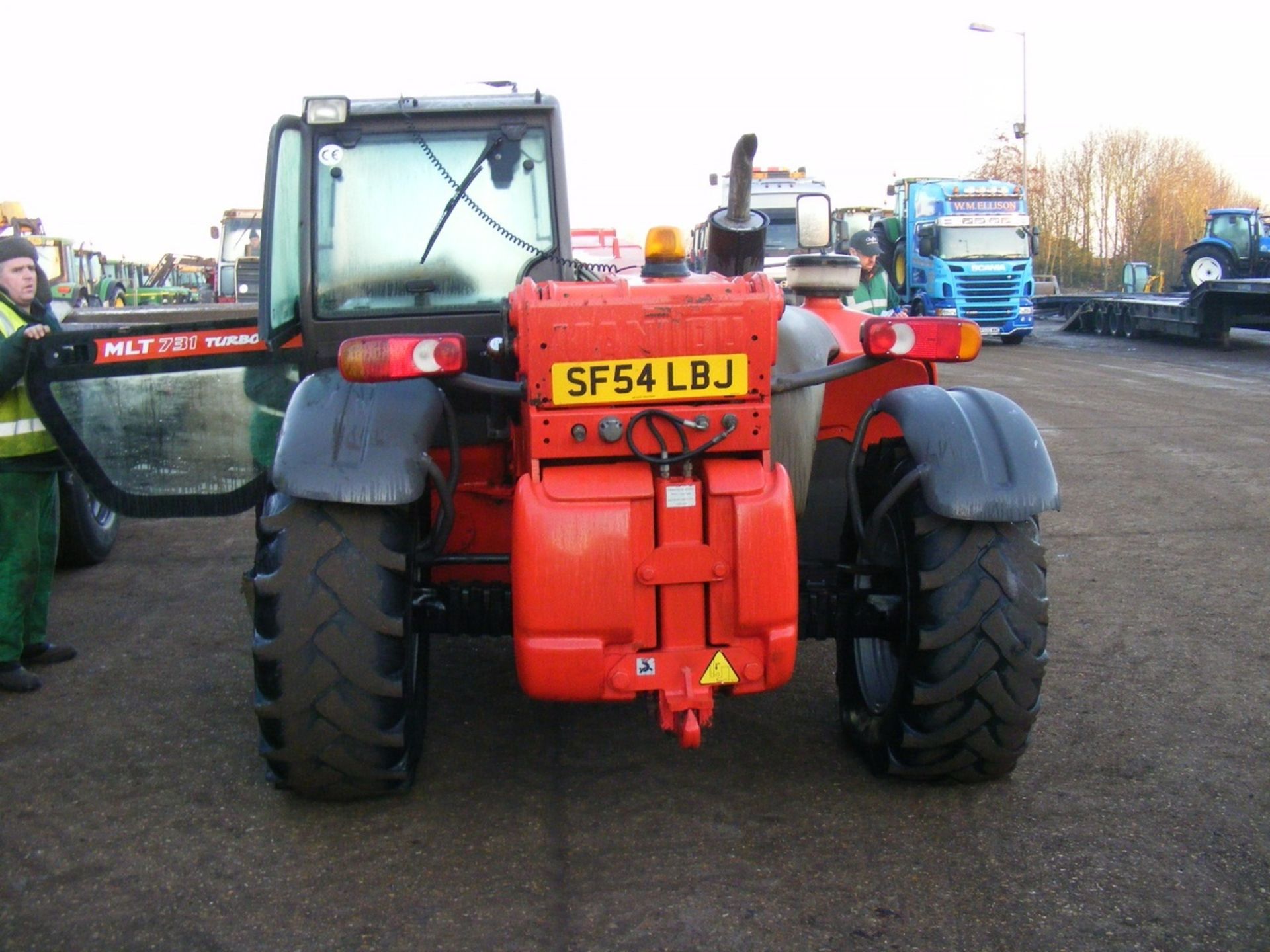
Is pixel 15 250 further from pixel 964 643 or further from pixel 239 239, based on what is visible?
pixel 239 239

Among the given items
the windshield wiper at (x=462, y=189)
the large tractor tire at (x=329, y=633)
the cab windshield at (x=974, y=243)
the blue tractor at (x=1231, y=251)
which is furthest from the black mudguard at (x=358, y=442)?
the blue tractor at (x=1231, y=251)

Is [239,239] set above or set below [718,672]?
above

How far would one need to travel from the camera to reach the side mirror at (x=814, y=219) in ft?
20.1

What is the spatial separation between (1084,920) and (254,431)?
382 centimetres

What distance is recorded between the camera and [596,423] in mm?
3541

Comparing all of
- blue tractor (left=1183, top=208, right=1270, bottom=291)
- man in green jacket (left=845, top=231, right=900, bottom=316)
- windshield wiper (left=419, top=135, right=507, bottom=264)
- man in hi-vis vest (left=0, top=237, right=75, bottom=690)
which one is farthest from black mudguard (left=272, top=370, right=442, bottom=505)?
blue tractor (left=1183, top=208, right=1270, bottom=291)

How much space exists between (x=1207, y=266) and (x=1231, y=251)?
650 mm

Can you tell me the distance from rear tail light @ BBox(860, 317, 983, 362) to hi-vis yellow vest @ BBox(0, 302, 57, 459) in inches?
137

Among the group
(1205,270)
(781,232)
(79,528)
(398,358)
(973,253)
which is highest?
(781,232)

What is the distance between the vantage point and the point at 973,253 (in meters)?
24.0

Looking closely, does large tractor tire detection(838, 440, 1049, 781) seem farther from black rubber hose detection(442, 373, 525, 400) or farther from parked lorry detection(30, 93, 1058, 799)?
black rubber hose detection(442, 373, 525, 400)

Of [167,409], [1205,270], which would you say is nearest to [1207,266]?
[1205,270]

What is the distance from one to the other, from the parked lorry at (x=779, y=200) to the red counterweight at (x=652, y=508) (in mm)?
18514

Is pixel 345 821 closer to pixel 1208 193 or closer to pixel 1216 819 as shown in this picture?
pixel 1216 819
